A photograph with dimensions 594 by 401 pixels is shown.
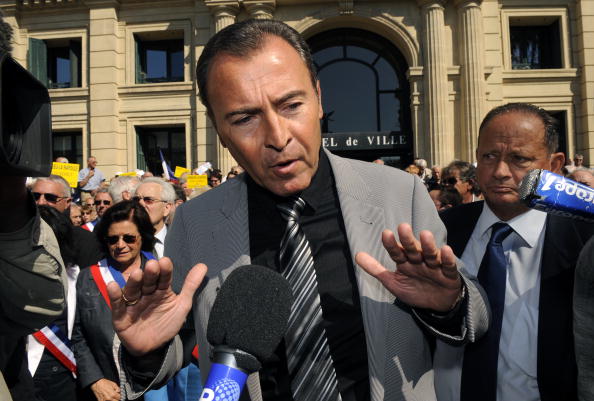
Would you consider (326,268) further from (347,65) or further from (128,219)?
(347,65)

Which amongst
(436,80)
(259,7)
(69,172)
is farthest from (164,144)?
(436,80)

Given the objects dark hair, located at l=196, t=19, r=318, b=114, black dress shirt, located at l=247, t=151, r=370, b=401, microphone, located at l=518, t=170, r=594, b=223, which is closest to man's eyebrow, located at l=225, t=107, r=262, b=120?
dark hair, located at l=196, t=19, r=318, b=114

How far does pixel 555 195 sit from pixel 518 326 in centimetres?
124

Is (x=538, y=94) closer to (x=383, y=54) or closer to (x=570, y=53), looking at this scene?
(x=570, y=53)

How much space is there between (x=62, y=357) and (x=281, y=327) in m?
3.09

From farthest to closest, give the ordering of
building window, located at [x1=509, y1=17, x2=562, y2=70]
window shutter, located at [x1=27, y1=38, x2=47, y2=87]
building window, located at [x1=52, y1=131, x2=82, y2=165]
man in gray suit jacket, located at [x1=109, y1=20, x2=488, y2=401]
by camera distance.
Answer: building window, located at [x1=52, y1=131, x2=82, y2=165], building window, located at [x1=509, y1=17, x2=562, y2=70], window shutter, located at [x1=27, y1=38, x2=47, y2=87], man in gray suit jacket, located at [x1=109, y1=20, x2=488, y2=401]

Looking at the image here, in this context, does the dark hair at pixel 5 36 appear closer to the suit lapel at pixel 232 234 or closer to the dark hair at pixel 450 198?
the suit lapel at pixel 232 234

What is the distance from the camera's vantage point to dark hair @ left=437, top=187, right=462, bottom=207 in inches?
214

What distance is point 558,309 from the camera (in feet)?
7.31

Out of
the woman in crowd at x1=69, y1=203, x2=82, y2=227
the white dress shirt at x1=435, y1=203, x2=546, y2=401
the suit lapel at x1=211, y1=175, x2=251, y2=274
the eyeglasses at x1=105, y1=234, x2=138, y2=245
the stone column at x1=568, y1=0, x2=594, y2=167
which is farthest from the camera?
the stone column at x1=568, y1=0, x2=594, y2=167

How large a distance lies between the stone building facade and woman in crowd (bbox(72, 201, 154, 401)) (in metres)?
10.9

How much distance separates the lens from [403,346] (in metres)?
1.70

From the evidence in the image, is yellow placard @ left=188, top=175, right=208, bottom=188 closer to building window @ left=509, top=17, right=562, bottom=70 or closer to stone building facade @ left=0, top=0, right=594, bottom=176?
stone building facade @ left=0, top=0, right=594, bottom=176

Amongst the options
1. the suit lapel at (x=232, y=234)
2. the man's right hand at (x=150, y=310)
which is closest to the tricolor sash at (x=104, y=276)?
the suit lapel at (x=232, y=234)
